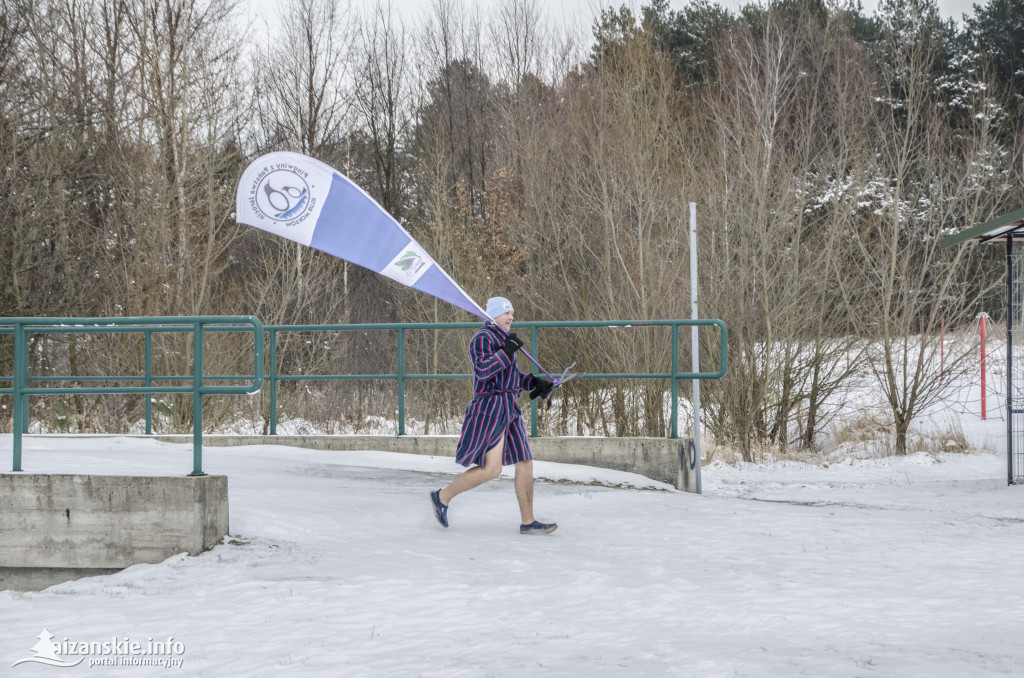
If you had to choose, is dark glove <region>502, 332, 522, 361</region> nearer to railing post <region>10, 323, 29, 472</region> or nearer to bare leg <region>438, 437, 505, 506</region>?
bare leg <region>438, 437, 505, 506</region>

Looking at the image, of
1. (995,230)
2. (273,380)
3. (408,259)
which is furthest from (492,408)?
(995,230)

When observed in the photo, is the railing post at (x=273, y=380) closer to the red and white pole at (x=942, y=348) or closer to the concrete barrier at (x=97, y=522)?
the concrete barrier at (x=97, y=522)

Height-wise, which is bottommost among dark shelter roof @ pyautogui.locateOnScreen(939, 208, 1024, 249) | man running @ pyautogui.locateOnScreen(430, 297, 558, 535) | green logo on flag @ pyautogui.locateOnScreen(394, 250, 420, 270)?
man running @ pyautogui.locateOnScreen(430, 297, 558, 535)

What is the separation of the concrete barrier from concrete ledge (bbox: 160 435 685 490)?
4.14 m

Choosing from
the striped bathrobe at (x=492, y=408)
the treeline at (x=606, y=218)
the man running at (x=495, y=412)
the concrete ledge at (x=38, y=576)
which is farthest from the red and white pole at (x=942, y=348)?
the concrete ledge at (x=38, y=576)

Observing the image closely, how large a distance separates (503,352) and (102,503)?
2.89m

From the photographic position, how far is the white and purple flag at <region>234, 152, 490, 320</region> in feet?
24.8

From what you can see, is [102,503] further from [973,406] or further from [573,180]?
[973,406]

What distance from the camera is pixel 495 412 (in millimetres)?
7234

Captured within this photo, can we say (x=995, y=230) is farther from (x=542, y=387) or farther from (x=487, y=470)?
(x=487, y=470)

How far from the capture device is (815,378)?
16.3m

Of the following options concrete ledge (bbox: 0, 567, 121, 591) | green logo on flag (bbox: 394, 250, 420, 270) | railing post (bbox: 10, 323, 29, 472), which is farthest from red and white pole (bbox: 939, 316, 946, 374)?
railing post (bbox: 10, 323, 29, 472)

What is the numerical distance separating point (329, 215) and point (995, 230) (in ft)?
25.0

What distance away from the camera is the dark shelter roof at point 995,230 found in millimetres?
10852
